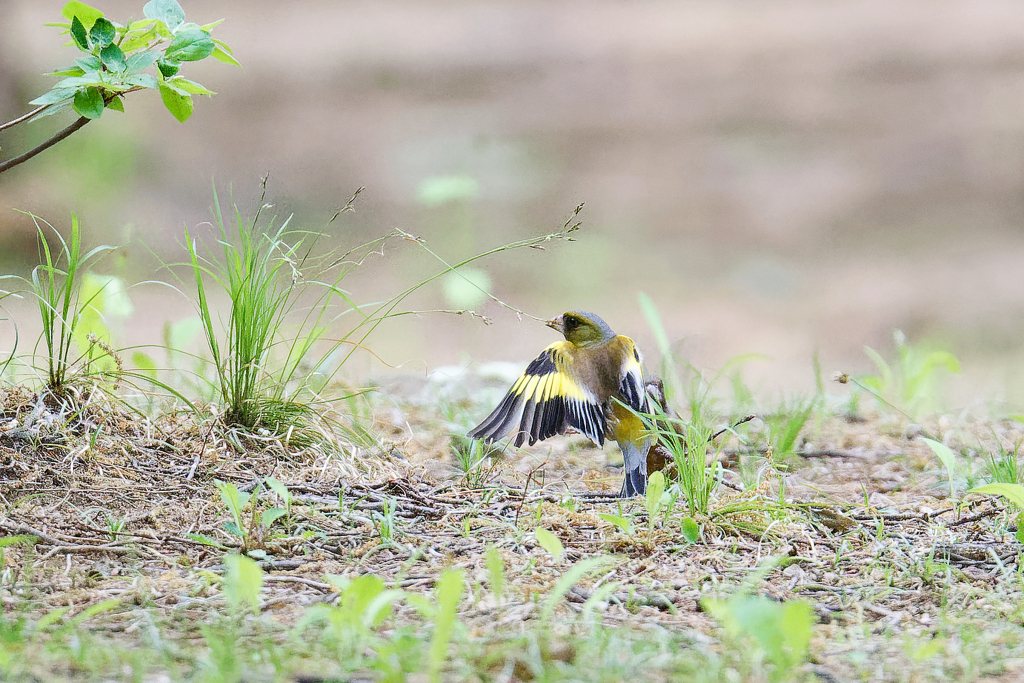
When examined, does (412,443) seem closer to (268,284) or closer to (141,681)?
(268,284)

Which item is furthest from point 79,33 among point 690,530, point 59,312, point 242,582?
point 690,530

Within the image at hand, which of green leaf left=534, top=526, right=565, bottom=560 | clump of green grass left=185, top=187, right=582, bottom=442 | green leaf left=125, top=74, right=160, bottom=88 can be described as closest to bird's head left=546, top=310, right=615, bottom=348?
clump of green grass left=185, top=187, right=582, bottom=442

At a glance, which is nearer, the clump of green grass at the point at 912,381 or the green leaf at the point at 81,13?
the green leaf at the point at 81,13

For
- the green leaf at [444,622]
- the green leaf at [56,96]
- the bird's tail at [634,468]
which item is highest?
the green leaf at [56,96]

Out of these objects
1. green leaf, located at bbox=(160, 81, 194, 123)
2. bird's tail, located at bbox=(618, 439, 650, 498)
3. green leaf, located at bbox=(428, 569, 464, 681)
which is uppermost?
green leaf, located at bbox=(160, 81, 194, 123)

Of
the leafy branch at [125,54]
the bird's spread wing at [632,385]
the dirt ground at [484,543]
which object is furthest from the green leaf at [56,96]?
the bird's spread wing at [632,385]

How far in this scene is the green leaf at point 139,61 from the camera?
1.75m

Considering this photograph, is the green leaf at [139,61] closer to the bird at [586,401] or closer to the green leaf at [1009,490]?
the bird at [586,401]

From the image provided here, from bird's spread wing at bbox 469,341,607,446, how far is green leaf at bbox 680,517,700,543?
1.22 feet

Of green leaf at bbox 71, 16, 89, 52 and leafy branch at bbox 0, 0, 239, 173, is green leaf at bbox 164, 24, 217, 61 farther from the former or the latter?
green leaf at bbox 71, 16, 89, 52

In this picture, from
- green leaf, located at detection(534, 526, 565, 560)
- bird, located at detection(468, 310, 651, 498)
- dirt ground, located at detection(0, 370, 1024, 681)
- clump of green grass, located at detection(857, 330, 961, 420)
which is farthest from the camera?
clump of green grass, located at detection(857, 330, 961, 420)

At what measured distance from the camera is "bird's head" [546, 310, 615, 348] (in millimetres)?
2477

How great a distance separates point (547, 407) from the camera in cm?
232

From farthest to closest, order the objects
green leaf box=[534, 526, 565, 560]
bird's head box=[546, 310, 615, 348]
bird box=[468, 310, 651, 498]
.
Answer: bird's head box=[546, 310, 615, 348]
bird box=[468, 310, 651, 498]
green leaf box=[534, 526, 565, 560]
